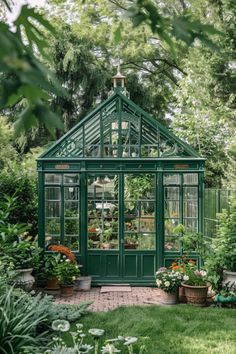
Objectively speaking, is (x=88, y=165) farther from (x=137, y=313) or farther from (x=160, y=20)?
(x=160, y=20)

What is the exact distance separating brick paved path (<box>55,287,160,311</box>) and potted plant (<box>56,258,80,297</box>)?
16 centimetres

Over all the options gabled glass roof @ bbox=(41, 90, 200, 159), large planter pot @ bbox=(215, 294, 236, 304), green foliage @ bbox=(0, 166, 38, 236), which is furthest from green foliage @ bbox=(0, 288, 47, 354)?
green foliage @ bbox=(0, 166, 38, 236)

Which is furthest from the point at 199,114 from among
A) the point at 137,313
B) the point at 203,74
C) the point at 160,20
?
the point at 160,20

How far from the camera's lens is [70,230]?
9.40 metres

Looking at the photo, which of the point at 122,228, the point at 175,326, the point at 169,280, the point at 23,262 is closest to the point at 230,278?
the point at 169,280

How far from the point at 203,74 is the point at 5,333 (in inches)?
316

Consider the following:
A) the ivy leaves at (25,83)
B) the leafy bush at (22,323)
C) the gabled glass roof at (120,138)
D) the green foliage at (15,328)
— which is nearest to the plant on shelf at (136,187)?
the gabled glass roof at (120,138)

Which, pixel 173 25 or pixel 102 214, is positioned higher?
pixel 173 25

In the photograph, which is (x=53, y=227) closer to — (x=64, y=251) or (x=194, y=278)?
(x=64, y=251)

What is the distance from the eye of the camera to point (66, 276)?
8.50 m

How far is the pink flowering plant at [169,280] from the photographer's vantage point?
788 cm

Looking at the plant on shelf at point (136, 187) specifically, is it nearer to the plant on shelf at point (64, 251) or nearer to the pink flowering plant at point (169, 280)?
the plant on shelf at point (64, 251)

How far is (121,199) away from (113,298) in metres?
1.97

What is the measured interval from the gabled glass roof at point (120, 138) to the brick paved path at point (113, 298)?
8.53 feet
